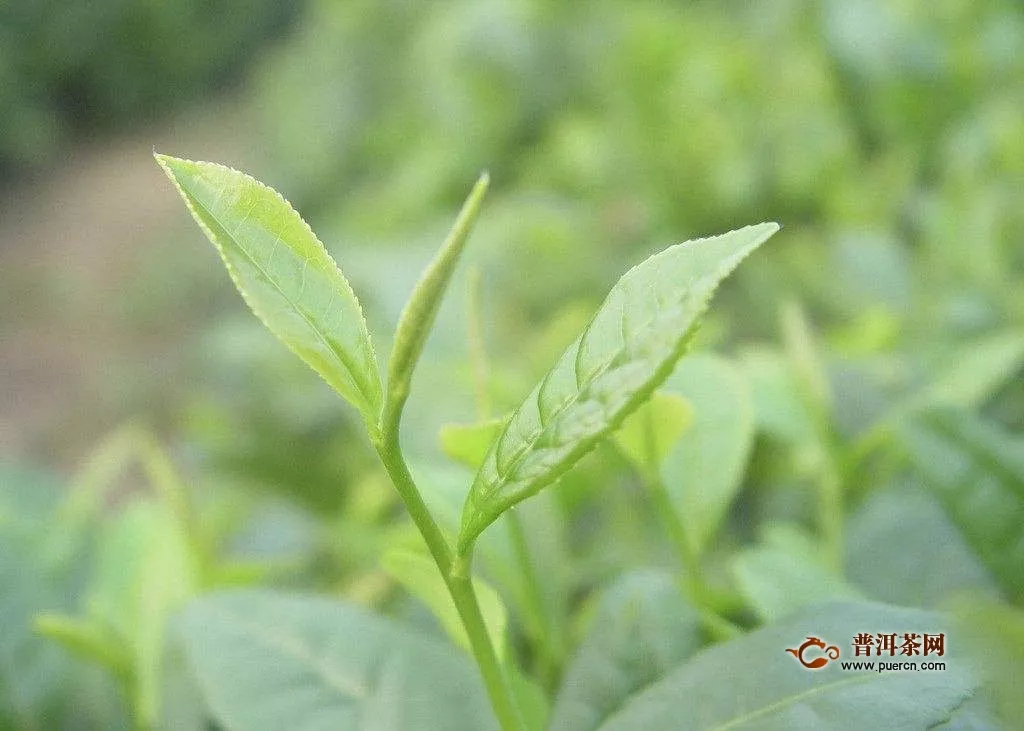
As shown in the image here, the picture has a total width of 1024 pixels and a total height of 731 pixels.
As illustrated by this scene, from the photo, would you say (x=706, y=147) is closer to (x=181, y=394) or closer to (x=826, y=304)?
(x=826, y=304)

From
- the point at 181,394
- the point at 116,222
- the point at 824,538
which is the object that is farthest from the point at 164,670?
the point at 116,222

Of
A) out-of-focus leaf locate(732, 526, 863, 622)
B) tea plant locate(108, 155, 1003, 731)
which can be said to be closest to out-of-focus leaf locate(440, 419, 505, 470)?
tea plant locate(108, 155, 1003, 731)

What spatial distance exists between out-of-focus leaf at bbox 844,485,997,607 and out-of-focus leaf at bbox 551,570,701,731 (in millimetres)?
96

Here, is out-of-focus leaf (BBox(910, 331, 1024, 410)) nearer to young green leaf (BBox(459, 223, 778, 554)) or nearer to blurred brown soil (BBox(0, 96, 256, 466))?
young green leaf (BBox(459, 223, 778, 554))

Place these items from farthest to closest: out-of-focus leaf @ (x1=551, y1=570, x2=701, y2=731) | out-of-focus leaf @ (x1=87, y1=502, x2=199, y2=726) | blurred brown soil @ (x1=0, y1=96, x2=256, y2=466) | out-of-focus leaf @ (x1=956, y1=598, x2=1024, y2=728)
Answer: blurred brown soil @ (x1=0, y1=96, x2=256, y2=466), out-of-focus leaf @ (x1=87, y1=502, x2=199, y2=726), out-of-focus leaf @ (x1=551, y1=570, x2=701, y2=731), out-of-focus leaf @ (x1=956, y1=598, x2=1024, y2=728)

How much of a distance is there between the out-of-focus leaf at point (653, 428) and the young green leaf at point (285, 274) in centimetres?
12

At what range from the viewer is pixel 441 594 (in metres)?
0.29

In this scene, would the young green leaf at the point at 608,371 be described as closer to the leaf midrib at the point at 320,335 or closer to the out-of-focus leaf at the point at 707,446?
the leaf midrib at the point at 320,335

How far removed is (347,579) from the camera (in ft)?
1.91

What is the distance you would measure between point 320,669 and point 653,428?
0.15m

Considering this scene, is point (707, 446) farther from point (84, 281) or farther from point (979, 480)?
point (84, 281)

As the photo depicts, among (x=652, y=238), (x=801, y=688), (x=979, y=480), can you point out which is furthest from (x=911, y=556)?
(x=652, y=238)

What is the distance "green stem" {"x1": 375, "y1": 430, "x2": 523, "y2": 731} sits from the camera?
0.23 metres

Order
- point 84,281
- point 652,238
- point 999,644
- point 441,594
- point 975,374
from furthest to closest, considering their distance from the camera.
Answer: point 84,281 < point 652,238 < point 975,374 < point 441,594 < point 999,644
